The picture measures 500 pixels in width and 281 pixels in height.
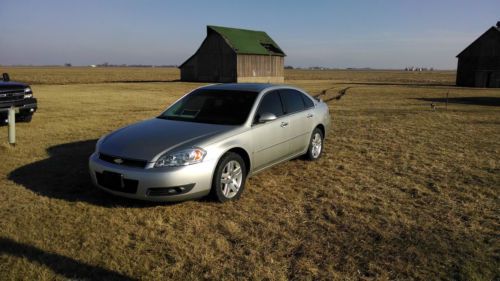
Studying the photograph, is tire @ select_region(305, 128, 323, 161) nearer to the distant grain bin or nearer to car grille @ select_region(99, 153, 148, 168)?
car grille @ select_region(99, 153, 148, 168)

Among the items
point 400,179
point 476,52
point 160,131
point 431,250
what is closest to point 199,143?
point 160,131

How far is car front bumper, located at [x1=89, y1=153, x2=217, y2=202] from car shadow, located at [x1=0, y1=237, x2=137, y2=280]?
3.80ft

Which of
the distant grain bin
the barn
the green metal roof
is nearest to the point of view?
the barn

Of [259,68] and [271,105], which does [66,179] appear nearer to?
[271,105]

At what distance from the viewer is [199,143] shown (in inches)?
193

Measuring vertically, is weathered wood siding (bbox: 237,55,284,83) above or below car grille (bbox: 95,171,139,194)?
above

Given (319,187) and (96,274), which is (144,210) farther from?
Result: (319,187)

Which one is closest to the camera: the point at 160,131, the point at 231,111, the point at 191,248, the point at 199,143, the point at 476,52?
the point at 191,248

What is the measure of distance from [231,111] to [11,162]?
4.33 meters

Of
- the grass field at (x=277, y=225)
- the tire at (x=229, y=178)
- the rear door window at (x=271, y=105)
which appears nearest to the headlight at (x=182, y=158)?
the tire at (x=229, y=178)

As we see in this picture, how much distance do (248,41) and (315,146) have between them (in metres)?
42.5

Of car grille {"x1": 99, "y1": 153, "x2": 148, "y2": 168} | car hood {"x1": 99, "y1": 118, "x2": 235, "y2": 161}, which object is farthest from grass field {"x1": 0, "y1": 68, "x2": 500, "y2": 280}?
car hood {"x1": 99, "y1": 118, "x2": 235, "y2": 161}

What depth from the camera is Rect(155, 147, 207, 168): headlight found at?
472 cm

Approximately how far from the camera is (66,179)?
625 cm
